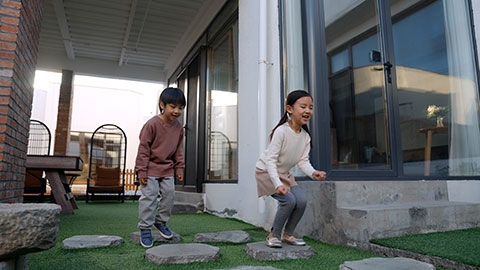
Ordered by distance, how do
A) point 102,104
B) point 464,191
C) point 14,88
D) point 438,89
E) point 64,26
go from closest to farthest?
point 14,88
point 464,191
point 438,89
point 64,26
point 102,104

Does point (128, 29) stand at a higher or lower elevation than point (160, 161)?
higher

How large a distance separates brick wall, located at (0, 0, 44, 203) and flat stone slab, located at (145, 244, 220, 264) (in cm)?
108

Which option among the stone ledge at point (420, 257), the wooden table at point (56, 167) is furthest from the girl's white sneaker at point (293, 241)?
the wooden table at point (56, 167)

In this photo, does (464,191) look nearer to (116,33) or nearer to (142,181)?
(142,181)

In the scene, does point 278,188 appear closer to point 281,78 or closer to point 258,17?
point 281,78

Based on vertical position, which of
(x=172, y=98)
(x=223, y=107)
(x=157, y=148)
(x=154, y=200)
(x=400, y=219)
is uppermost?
(x=223, y=107)

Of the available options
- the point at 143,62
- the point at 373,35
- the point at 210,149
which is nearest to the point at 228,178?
the point at 210,149

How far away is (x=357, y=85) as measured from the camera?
3.26m

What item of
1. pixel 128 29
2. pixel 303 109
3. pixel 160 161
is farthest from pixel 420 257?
pixel 128 29

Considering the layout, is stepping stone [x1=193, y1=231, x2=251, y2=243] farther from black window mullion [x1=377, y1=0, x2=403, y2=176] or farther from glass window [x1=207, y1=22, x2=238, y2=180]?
glass window [x1=207, y1=22, x2=238, y2=180]

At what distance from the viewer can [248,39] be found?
12.1 ft

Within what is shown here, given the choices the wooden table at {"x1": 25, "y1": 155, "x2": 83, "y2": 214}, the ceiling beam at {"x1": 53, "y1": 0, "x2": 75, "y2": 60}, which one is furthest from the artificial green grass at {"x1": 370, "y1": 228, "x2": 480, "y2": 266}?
the ceiling beam at {"x1": 53, "y1": 0, "x2": 75, "y2": 60}

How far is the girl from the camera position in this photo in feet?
6.72

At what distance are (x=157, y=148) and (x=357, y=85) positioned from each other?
6.59 ft
